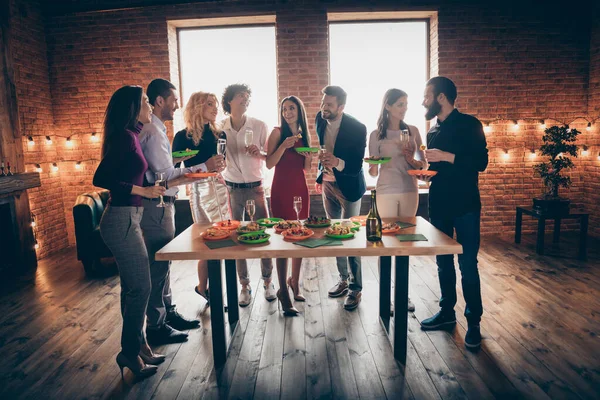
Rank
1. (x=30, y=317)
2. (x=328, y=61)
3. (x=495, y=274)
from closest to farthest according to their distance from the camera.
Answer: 1. (x=30, y=317)
2. (x=495, y=274)
3. (x=328, y=61)

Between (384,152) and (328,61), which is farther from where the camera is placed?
(328,61)

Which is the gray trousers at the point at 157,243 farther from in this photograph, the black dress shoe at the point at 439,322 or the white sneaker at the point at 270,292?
the black dress shoe at the point at 439,322

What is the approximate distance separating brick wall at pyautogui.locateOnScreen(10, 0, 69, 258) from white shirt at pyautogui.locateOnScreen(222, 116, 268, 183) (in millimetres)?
3140

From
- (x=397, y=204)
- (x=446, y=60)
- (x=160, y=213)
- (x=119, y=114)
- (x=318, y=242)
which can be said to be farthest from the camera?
(x=446, y=60)

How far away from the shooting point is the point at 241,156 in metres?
3.12

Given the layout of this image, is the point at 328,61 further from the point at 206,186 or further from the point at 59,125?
the point at 59,125

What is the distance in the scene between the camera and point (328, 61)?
17.2ft

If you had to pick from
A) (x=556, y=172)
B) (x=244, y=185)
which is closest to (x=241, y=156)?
(x=244, y=185)

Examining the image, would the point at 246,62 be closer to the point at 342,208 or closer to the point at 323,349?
the point at 342,208

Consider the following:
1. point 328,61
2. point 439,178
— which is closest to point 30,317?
point 439,178

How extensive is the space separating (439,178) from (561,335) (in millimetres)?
1312

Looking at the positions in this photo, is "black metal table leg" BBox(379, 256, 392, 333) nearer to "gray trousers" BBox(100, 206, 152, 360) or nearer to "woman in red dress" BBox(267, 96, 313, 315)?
"woman in red dress" BBox(267, 96, 313, 315)

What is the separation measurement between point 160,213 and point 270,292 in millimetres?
1300

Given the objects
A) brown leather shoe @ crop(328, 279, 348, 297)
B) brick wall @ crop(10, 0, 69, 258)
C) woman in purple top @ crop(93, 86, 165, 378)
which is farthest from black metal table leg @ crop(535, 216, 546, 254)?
brick wall @ crop(10, 0, 69, 258)
